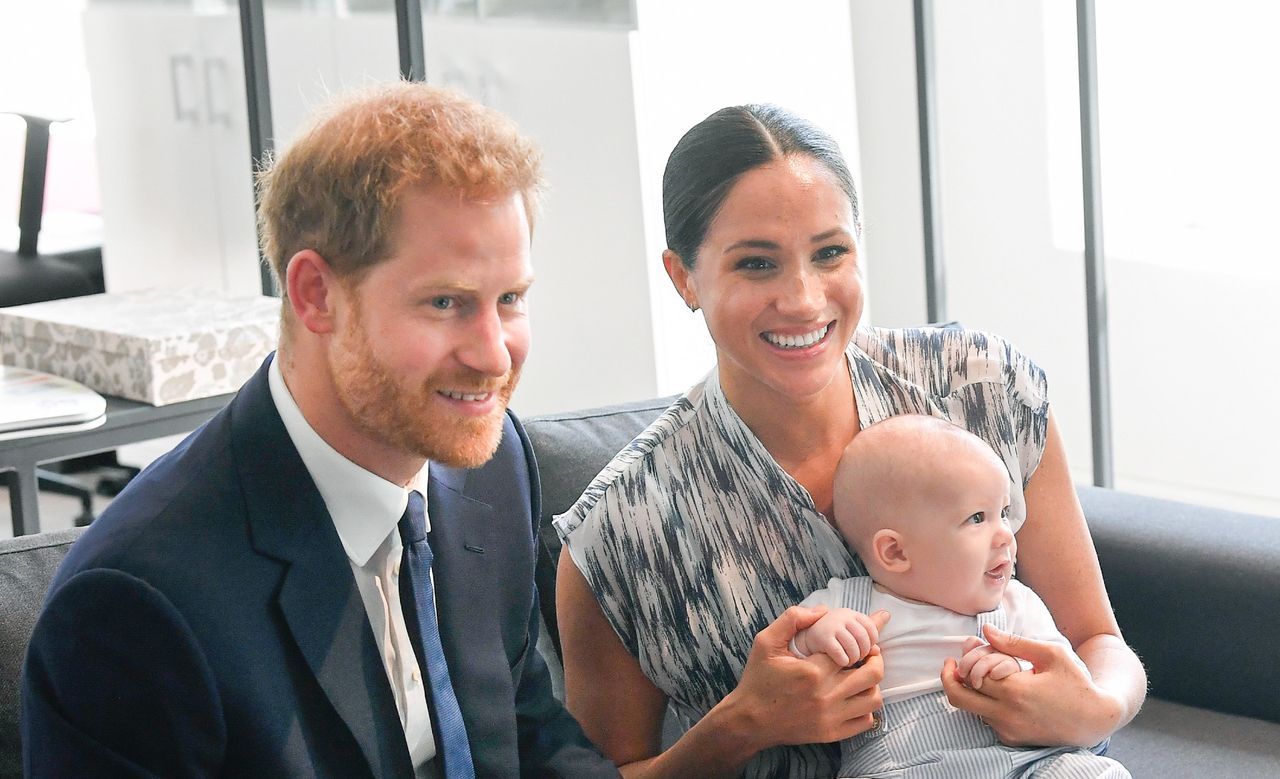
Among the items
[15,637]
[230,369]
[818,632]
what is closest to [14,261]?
[230,369]

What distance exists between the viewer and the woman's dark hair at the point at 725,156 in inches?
64.6

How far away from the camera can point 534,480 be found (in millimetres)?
1647

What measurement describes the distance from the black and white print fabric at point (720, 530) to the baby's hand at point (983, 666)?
19 cm

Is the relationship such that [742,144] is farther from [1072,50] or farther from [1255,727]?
[1072,50]

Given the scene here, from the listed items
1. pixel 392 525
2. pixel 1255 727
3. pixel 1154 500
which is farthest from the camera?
pixel 1154 500

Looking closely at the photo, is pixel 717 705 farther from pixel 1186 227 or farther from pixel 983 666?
pixel 1186 227

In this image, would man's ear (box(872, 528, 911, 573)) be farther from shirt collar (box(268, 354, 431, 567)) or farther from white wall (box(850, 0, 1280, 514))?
white wall (box(850, 0, 1280, 514))

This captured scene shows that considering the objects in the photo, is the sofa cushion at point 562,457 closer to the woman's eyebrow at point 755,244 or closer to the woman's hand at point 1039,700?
the woman's eyebrow at point 755,244

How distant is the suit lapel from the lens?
4.22ft

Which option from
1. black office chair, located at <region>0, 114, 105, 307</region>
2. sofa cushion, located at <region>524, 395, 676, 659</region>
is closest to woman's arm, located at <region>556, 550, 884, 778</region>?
sofa cushion, located at <region>524, 395, 676, 659</region>

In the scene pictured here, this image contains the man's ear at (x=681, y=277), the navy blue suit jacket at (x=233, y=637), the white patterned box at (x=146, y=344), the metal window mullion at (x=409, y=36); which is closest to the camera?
the navy blue suit jacket at (x=233, y=637)

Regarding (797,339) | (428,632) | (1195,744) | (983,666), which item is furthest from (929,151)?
(428,632)

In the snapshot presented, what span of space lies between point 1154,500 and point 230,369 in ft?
5.28

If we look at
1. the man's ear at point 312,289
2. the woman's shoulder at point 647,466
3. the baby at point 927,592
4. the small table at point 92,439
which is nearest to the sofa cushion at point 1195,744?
the baby at point 927,592
